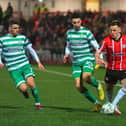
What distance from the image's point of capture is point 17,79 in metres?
11.7

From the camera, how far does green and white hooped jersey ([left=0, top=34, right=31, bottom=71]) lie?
11695 mm

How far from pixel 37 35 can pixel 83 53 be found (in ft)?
69.0

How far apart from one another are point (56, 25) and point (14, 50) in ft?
70.4

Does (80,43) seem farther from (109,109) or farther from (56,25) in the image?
(56,25)

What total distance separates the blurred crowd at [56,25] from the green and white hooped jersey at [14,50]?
17783 mm

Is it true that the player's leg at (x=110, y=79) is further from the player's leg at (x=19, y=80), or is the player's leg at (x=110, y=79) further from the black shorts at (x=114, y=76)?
the player's leg at (x=19, y=80)

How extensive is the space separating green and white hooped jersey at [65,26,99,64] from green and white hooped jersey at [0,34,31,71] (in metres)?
1.06

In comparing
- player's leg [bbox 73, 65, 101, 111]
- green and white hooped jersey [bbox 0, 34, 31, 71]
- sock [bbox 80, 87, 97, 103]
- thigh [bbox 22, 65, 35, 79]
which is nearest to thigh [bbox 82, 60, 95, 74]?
player's leg [bbox 73, 65, 101, 111]

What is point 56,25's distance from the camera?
33.1 metres

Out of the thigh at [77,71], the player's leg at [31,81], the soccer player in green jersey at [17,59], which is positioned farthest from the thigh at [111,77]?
the player's leg at [31,81]

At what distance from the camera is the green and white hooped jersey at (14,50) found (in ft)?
38.4

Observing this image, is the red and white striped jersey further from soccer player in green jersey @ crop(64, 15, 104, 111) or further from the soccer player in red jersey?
soccer player in green jersey @ crop(64, 15, 104, 111)

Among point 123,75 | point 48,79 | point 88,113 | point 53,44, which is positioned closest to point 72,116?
point 88,113

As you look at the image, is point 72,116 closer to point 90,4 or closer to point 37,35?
point 37,35
